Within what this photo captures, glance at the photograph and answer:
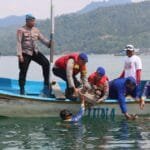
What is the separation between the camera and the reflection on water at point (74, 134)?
1295 cm

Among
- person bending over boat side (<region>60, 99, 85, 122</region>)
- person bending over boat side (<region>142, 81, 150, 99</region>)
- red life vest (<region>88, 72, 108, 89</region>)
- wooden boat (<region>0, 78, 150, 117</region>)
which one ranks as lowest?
person bending over boat side (<region>60, 99, 85, 122</region>)

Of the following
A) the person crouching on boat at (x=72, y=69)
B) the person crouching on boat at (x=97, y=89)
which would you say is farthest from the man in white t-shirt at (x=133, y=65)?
the person crouching on boat at (x=72, y=69)

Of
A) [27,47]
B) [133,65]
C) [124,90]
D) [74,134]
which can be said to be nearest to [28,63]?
[27,47]

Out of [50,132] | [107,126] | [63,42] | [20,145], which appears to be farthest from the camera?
[63,42]

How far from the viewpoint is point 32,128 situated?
50.1 ft

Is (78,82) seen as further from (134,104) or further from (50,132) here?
(50,132)

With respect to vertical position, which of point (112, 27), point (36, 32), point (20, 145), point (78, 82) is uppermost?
point (112, 27)

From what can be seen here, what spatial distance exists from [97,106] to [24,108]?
2.10 m

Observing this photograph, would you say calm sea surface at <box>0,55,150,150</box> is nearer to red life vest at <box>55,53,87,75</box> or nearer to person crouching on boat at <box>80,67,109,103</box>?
person crouching on boat at <box>80,67,109,103</box>

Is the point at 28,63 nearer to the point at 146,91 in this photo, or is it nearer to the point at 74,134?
the point at 74,134

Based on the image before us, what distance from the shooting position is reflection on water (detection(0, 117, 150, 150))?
13.0 meters

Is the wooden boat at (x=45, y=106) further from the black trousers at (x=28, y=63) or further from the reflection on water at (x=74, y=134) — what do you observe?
the black trousers at (x=28, y=63)

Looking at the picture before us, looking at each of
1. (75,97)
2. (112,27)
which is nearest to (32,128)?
(75,97)

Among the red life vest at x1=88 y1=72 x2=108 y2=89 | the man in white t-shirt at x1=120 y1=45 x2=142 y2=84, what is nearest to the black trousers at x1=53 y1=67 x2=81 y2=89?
the red life vest at x1=88 y1=72 x2=108 y2=89
